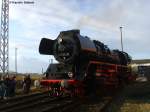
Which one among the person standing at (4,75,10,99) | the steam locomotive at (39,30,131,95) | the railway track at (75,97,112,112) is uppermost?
the steam locomotive at (39,30,131,95)

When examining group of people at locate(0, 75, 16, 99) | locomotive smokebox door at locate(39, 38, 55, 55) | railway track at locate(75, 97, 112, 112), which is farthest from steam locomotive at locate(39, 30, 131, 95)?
group of people at locate(0, 75, 16, 99)

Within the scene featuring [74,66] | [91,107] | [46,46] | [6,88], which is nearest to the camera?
[91,107]

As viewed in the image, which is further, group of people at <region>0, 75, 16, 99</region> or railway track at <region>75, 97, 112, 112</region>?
group of people at <region>0, 75, 16, 99</region>

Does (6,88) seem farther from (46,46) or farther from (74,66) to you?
(74,66)

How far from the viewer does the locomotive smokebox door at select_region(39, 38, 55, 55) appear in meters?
22.8

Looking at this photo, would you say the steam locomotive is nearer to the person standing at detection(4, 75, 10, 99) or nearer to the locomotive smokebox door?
the locomotive smokebox door

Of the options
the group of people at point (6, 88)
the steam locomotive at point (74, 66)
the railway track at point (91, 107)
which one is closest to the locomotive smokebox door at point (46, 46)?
the steam locomotive at point (74, 66)

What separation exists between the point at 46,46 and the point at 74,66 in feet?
8.39

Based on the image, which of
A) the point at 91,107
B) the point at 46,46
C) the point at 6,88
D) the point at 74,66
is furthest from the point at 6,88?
the point at 91,107

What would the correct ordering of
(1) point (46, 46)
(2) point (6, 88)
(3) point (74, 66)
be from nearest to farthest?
1. (3) point (74, 66)
2. (1) point (46, 46)
3. (2) point (6, 88)

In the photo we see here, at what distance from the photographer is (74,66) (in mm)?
21516

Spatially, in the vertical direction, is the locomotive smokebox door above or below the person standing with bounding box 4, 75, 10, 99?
above

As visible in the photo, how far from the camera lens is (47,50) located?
23.0m

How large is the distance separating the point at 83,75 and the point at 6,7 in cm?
3706
